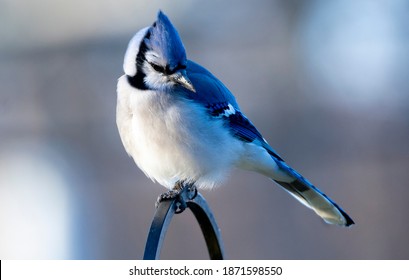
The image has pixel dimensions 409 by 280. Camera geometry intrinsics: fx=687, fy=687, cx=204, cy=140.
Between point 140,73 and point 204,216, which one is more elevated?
point 140,73

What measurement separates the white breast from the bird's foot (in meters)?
0.05

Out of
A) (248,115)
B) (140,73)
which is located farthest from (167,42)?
(248,115)

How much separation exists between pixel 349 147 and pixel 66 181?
1270 mm

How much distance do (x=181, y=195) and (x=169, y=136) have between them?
0.19 metres

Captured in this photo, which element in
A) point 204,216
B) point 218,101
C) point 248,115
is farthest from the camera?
point 248,115

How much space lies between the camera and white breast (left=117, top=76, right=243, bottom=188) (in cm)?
169

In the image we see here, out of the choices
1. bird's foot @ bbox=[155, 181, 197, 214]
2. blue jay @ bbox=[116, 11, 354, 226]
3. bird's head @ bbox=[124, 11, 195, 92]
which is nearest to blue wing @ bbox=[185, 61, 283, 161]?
blue jay @ bbox=[116, 11, 354, 226]

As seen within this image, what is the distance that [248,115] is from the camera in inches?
125

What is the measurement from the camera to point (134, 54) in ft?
5.52

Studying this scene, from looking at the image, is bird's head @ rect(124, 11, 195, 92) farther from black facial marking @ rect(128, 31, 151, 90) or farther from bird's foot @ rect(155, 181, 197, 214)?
bird's foot @ rect(155, 181, 197, 214)

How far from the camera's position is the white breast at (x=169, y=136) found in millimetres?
1686

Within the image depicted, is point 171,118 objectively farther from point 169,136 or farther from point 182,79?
point 182,79

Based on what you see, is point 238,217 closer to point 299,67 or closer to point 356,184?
point 356,184

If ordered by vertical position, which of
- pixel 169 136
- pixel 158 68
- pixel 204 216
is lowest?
pixel 204 216
